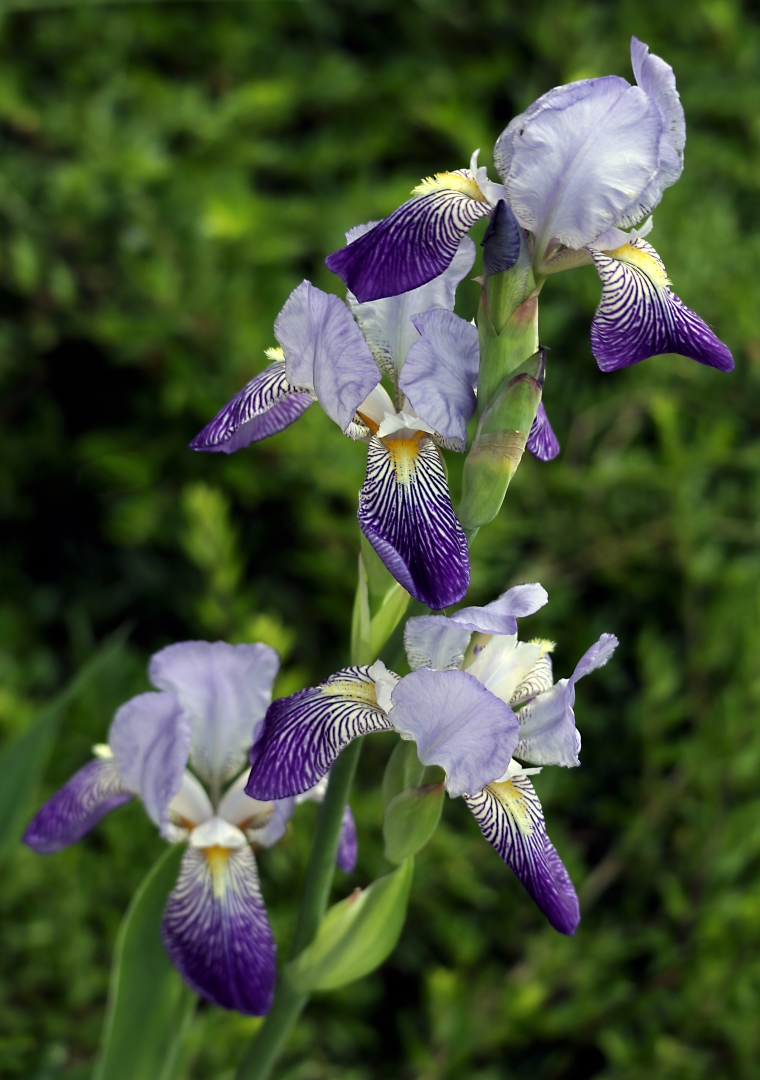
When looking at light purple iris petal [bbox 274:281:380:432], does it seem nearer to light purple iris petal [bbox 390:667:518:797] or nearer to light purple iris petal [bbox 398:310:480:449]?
light purple iris petal [bbox 398:310:480:449]

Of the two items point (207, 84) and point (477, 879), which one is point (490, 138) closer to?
point (207, 84)

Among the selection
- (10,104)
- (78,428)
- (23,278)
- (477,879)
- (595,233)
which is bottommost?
(477,879)

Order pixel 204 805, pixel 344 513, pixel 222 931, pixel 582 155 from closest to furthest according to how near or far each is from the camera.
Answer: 1. pixel 582 155
2. pixel 222 931
3. pixel 204 805
4. pixel 344 513

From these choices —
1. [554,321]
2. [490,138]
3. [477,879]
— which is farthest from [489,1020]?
[490,138]

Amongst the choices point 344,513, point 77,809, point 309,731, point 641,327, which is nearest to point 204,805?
point 77,809

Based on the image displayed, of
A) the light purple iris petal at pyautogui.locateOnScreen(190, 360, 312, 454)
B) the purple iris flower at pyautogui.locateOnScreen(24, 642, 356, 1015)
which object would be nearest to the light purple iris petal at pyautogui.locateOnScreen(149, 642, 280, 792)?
the purple iris flower at pyautogui.locateOnScreen(24, 642, 356, 1015)

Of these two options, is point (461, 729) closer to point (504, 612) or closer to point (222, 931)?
point (504, 612)

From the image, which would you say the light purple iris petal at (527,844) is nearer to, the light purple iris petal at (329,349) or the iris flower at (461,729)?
the iris flower at (461,729)
